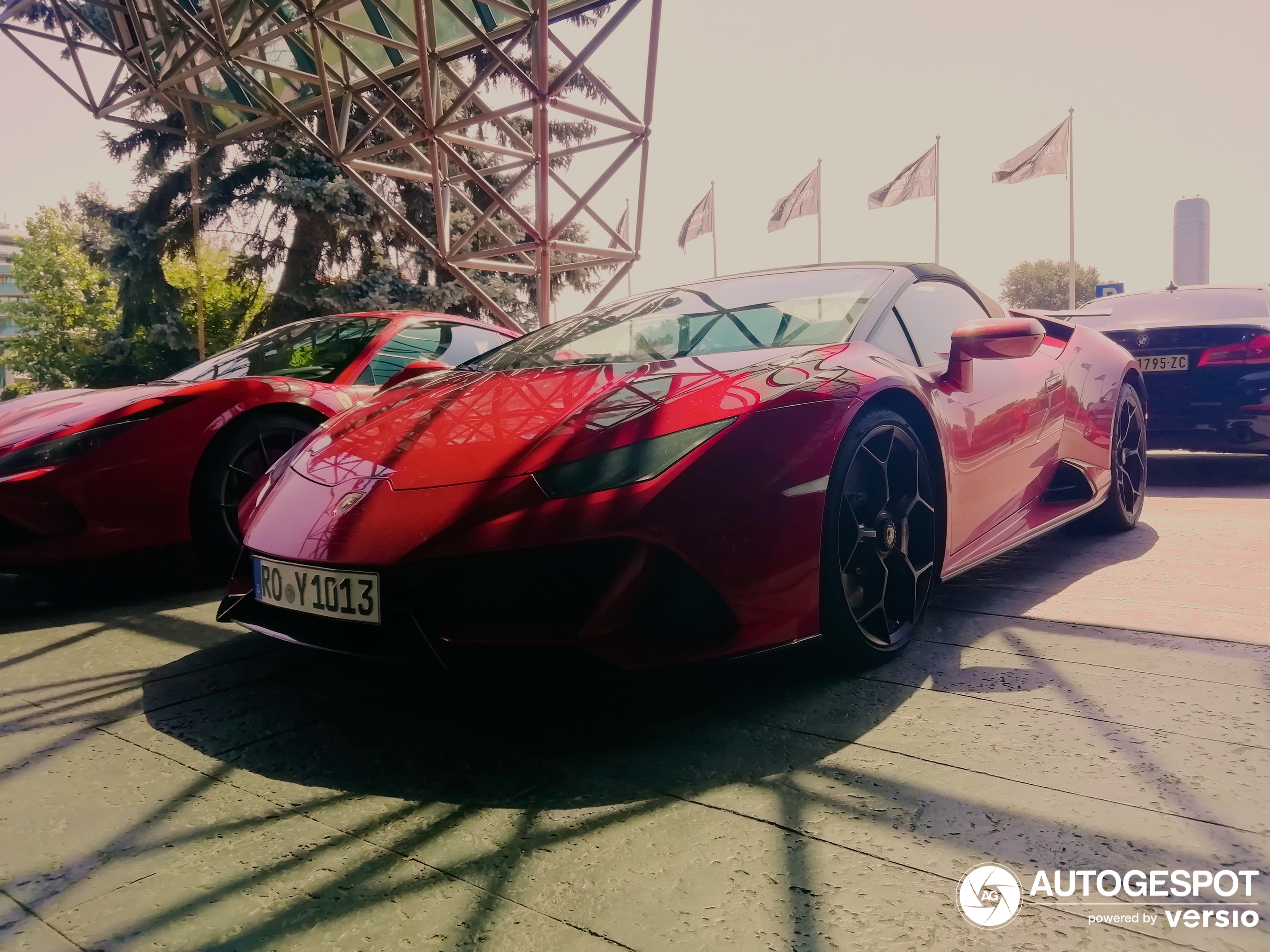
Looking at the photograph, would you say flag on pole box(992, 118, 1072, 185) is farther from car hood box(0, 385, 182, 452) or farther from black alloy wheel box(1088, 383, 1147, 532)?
car hood box(0, 385, 182, 452)

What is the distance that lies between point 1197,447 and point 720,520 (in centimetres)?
475

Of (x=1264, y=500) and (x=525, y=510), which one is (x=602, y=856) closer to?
(x=525, y=510)

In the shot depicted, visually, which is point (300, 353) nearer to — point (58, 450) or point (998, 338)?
point (58, 450)

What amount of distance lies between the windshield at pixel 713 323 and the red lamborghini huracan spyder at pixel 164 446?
42.2 inches

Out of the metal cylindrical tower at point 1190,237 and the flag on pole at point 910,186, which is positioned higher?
the metal cylindrical tower at point 1190,237

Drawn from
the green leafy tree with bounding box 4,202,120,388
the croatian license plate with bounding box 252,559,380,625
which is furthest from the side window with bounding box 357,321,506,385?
the green leafy tree with bounding box 4,202,120,388

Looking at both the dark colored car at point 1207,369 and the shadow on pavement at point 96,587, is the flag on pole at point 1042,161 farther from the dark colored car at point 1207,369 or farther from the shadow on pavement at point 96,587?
the shadow on pavement at point 96,587

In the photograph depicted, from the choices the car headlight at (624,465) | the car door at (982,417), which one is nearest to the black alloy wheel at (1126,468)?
the car door at (982,417)

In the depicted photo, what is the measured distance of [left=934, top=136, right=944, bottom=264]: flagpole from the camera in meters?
24.1

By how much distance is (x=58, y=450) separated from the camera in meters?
3.13

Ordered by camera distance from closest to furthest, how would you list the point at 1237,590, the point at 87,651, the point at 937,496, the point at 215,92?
the point at 937,496, the point at 87,651, the point at 1237,590, the point at 215,92

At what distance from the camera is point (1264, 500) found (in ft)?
15.6

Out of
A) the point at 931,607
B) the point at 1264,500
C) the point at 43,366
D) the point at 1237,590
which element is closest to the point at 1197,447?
the point at 1264,500

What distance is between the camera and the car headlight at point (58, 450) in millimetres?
3074
